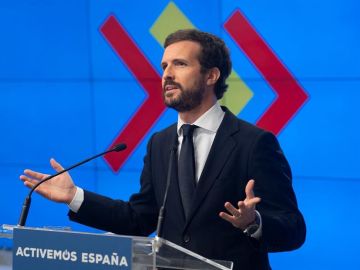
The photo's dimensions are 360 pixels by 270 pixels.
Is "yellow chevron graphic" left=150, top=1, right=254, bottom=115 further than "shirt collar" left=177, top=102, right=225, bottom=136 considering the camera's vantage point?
Yes

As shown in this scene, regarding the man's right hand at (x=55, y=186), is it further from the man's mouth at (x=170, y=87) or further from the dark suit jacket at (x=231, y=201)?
the man's mouth at (x=170, y=87)

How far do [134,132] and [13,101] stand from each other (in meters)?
0.91

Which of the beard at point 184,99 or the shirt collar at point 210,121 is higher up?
the beard at point 184,99

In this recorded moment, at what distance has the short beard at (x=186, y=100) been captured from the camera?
2.31 metres

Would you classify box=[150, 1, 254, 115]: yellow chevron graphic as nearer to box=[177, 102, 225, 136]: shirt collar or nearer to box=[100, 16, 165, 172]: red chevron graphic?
box=[100, 16, 165, 172]: red chevron graphic

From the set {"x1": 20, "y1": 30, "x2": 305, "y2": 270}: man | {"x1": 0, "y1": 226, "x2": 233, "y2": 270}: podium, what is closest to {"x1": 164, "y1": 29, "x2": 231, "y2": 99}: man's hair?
{"x1": 20, "y1": 30, "x2": 305, "y2": 270}: man

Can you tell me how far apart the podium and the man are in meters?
0.36

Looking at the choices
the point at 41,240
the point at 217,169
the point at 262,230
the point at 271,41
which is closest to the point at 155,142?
the point at 217,169

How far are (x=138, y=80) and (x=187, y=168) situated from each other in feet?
5.98

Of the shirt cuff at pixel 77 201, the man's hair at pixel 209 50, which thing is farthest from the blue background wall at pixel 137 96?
→ the shirt cuff at pixel 77 201

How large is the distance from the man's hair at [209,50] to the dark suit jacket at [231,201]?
180 millimetres

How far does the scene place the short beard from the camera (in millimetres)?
2307

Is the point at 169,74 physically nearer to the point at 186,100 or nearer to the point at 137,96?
the point at 186,100

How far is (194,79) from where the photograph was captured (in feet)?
7.73
